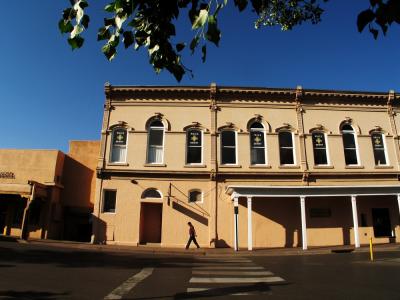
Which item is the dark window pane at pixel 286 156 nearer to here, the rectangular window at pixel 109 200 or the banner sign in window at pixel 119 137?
the banner sign in window at pixel 119 137

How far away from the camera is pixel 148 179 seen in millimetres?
19609

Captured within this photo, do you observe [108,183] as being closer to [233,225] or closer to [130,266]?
[233,225]

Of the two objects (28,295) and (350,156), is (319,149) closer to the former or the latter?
(350,156)

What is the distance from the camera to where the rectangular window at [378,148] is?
21.4 m

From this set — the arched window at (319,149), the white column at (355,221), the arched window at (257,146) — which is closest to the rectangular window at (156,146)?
the arched window at (257,146)

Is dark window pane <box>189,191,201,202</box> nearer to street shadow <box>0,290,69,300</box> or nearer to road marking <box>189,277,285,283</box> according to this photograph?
road marking <box>189,277,285,283</box>

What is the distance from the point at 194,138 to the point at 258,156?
3783 millimetres

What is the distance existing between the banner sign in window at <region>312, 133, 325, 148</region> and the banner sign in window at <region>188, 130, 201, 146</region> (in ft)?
22.0

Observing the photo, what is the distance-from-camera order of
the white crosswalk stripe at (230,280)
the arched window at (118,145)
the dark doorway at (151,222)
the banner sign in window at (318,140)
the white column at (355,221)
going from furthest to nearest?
the banner sign in window at (318,140) < the arched window at (118,145) < the dark doorway at (151,222) < the white column at (355,221) < the white crosswalk stripe at (230,280)

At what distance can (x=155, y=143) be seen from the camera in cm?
2044

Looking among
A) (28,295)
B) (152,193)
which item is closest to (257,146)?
(152,193)

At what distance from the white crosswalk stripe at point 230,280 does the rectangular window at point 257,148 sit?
857 centimetres

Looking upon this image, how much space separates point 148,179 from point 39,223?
6.51 m

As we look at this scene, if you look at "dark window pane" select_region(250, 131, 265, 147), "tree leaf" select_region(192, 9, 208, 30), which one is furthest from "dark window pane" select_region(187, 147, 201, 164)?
"tree leaf" select_region(192, 9, 208, 30)
